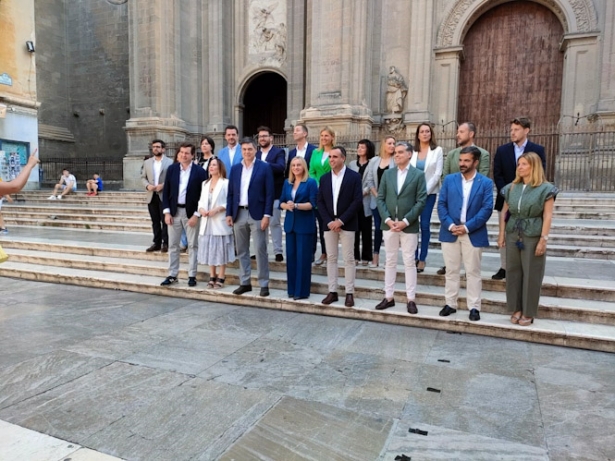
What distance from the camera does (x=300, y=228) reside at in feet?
18.3

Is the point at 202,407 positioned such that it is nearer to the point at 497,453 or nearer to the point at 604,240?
the point at 497,453

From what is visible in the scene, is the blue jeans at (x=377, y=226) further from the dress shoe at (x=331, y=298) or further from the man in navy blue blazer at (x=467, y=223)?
the man in navy blue blazer at (x=467, y=223)

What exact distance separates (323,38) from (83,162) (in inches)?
568

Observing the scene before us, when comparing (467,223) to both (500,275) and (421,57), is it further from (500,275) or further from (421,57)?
(421,57)

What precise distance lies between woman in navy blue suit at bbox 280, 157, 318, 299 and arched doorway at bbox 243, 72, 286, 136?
51.3 feet

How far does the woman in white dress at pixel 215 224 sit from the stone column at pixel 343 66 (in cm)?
929

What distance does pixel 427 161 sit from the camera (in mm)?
5988

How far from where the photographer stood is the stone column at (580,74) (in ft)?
45.2

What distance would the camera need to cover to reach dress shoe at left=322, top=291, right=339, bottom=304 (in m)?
5.43

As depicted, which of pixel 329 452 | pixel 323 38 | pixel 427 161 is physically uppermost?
pixel 323 38

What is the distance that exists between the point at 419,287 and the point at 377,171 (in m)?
1.73

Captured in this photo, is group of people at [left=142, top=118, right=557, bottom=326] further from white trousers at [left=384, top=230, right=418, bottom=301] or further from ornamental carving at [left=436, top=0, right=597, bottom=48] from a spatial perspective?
ornamental carving at [left=436, top=0, right=597, bottom=48]

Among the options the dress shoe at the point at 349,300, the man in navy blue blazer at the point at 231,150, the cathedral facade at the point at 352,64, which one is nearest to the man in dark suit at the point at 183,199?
the man in navy blue blazer at the point at 231,150

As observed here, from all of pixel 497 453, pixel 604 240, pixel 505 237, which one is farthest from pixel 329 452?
pixel 604 240
